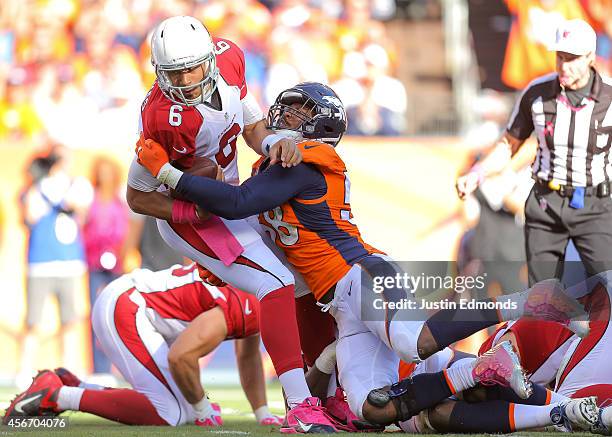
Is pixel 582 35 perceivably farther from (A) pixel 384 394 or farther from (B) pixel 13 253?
(B) pixel 13 253

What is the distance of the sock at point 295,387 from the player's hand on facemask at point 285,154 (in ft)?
2.59

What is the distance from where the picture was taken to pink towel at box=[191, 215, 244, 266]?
445 centimetres

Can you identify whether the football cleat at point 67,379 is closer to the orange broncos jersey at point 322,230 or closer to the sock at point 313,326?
the sock at point 313,326

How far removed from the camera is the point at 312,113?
457cm

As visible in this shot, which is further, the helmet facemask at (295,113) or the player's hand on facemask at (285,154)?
the helmet facemask at (295,113)

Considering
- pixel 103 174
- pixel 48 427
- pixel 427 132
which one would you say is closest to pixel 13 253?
pixel 103 174

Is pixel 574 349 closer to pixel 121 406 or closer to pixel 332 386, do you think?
pixel 332 386

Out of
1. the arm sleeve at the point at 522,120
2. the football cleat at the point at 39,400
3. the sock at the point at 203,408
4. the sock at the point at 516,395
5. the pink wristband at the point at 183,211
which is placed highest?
the arm sleeve at the point at 522,120

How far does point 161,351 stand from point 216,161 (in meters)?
1.12

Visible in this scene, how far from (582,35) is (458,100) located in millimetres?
4291

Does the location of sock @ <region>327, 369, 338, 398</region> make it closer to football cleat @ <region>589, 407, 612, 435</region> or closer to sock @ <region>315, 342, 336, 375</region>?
sock @ <region>315, 342, 336, 375</region>

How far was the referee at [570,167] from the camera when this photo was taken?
574 centimetres

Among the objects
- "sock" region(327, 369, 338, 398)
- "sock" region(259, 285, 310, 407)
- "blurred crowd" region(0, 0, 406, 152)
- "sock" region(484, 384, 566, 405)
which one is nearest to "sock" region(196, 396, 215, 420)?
"sock" region(327, 369, 338, 398)

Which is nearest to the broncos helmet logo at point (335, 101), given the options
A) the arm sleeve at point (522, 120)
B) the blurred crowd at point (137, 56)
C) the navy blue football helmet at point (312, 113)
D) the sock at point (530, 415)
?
the navy blue football helmet at point (312, 113)
